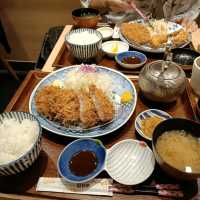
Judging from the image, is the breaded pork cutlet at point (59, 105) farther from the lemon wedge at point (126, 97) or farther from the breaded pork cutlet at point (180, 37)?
the breaded pork cutlet at point (180, 37)

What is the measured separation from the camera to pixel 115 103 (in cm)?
140

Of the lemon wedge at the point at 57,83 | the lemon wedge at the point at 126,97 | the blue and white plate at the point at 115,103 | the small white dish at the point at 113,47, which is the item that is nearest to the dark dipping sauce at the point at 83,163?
the blue and white plate at the point at 115,103

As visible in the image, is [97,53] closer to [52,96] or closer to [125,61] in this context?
[125,61]

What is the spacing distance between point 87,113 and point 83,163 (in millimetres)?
265

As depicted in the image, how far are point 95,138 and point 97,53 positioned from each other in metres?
0.80

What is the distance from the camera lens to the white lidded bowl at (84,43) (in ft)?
5.63

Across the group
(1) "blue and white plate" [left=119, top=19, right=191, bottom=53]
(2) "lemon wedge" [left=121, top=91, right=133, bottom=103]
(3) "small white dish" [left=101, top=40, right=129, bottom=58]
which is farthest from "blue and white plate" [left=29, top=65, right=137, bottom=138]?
(1) "blue and white plate" [left=119, top=19, right=191, bottom=53]

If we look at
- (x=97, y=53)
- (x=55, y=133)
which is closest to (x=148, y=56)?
(x=97, y=53)

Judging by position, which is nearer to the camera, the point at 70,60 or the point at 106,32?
the point at 70,60

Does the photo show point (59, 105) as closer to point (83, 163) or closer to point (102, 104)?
point (102, 104)

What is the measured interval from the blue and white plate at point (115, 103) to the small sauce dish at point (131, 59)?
0.14m

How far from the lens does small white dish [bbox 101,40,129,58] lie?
183 cm

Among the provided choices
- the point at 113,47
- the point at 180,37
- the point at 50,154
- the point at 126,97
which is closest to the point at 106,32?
the point at 113,47

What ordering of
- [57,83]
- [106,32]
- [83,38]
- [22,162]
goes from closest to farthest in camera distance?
[22,162], [57,83], [83,38], [106,32]
